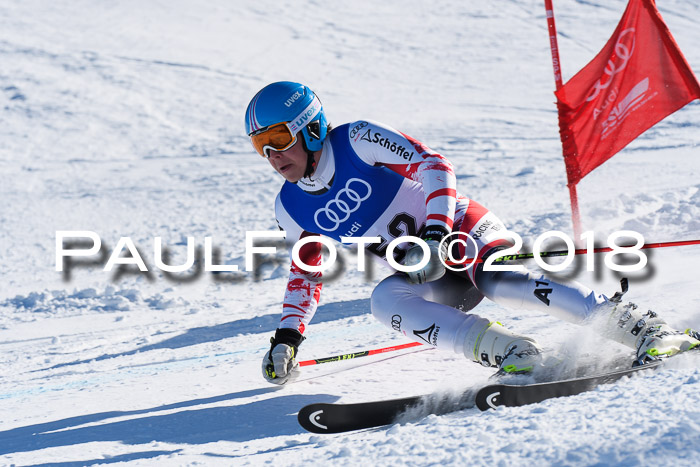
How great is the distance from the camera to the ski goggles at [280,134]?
314 cm

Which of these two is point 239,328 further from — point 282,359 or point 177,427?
point 177,427

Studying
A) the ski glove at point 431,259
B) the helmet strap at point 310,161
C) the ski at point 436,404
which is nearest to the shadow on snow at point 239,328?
the helmet strap at point 310,161

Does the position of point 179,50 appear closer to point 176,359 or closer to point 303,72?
point 303,72

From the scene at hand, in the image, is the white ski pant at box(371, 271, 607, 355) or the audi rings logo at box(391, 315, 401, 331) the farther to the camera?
the audi rings logo at box(391, 315, 401, 331)

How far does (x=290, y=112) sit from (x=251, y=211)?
6.14 metres

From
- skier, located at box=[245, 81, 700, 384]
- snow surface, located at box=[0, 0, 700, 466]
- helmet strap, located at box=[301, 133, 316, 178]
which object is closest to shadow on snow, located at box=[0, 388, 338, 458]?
snow surface, located at box=[0, 0, 700, 466]

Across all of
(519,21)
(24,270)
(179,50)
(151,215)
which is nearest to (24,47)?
(179,50)

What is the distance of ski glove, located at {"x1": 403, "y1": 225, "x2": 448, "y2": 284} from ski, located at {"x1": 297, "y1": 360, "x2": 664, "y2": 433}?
1.40 feet

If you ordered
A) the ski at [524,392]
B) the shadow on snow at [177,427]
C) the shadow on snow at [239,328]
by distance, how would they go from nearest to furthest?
the ski at [524,392]
the shadow on snow at [177,427]
the shadow on snow at [239,328]

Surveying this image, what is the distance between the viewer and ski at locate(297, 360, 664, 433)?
235 centimetres

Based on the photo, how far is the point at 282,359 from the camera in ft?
10.9

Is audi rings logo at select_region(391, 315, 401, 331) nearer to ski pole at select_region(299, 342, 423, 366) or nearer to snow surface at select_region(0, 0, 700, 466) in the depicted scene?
snow surface at select_region(0, 0, 700, 466)

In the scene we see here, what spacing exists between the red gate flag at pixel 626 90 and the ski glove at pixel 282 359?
10.4ft

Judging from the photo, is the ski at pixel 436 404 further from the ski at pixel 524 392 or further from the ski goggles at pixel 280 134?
the ski goggles at pixel 280 134
